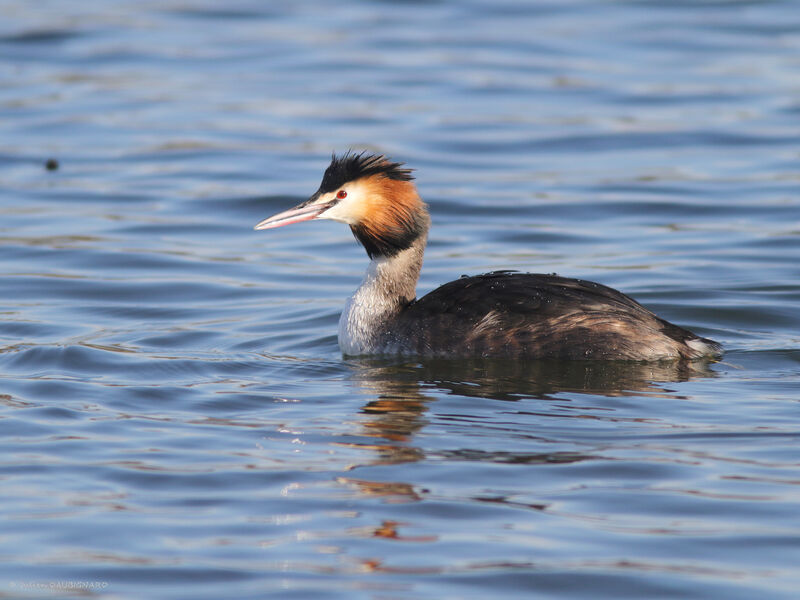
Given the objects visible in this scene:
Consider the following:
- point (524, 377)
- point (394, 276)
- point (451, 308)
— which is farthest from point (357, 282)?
point (524, 377)

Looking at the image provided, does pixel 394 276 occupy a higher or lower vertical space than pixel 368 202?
lower

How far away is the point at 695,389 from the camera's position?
26.6 feet

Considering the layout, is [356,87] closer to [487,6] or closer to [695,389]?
[487,6]

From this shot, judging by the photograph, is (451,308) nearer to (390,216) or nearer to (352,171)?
(390,216)

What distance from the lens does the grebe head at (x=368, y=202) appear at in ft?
30.3

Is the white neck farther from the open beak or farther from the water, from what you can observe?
the open beak

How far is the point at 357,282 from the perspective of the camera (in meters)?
11.8

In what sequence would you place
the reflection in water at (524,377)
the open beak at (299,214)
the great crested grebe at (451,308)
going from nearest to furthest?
the reflection in water at (524,377) < the great crested grebe at (451,308) < the open beak at (299,214)

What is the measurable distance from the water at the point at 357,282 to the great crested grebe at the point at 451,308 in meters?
0.15

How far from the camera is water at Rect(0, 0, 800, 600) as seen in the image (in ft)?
19.0

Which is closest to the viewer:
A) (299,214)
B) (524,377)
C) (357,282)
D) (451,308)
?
(524,377)

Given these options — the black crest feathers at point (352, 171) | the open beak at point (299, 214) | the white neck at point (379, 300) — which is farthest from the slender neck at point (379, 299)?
the open beak at point (299, 214)

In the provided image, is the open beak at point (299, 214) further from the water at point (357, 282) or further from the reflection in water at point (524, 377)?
the reflection in water at point (524, 377)

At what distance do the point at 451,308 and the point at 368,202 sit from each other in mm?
946
